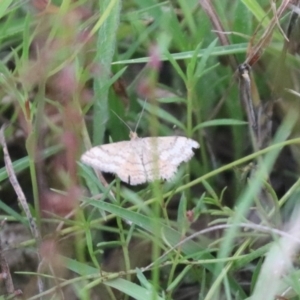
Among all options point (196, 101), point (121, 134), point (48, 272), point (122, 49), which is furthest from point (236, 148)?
point (48, 272)

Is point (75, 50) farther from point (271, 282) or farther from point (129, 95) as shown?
point (271, 282)

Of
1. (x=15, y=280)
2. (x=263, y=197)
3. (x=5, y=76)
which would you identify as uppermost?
(x=5, y=76)

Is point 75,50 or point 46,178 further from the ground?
point 75,50
